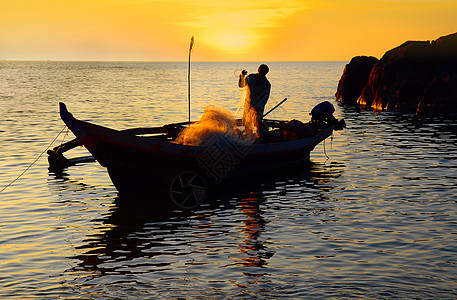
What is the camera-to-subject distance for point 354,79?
6000cm

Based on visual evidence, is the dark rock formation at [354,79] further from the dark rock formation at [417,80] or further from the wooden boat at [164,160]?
the wooden boat at [164,160]

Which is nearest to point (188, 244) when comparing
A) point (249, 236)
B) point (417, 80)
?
point (249, 236)

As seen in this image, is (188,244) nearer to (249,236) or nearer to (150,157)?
(249,236)

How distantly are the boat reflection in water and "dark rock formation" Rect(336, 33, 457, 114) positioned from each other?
2760 cm

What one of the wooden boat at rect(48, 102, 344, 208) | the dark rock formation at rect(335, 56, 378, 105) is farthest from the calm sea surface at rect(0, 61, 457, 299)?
the dark rock formation at rect(335, 56, 378, 105)

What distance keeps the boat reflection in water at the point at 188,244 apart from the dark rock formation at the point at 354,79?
4254 cm

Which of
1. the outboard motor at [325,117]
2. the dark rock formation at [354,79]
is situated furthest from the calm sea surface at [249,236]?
the dark rock formation at [354,79]

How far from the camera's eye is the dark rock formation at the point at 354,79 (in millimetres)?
59094

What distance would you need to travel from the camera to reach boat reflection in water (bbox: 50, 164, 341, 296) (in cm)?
966

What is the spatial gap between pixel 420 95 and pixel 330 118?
79.5 feet

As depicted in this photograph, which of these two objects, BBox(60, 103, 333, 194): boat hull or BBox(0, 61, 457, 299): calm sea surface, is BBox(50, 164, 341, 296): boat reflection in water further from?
BBox(60, 103, 333, 194): boat hull

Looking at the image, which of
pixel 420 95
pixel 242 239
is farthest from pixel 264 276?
pixel 420 95

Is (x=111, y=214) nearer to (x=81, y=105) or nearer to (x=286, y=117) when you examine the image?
(x=286, y=117)

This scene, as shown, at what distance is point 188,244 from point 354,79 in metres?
50.9
